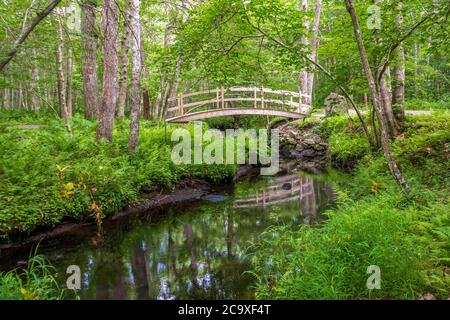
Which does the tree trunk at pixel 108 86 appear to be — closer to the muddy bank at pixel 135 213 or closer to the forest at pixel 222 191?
the forest at pixel 222 191

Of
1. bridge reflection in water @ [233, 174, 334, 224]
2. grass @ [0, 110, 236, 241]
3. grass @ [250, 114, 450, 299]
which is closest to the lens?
grass @ [250, 114, 450, 299]

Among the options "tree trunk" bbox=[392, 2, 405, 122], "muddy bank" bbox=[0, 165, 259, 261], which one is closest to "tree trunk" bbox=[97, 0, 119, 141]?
"muddy bank" bbox=[0, 165, 259, 261]

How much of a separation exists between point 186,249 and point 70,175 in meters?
3.22

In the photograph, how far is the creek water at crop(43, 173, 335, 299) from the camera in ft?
16.9

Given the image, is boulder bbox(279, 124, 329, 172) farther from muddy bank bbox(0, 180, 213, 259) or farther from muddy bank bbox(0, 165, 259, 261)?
muddy bank bbox(0, 180, 213, 259)

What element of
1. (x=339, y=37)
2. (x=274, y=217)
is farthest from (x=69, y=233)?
(x=339, y=37)

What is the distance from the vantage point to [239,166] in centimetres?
1400

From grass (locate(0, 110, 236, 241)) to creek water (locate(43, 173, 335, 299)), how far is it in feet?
2.32

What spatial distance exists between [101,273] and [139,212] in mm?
3130

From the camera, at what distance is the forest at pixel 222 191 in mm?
4367

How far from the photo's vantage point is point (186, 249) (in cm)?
668

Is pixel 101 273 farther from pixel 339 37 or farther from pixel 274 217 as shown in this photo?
pixel 339 37

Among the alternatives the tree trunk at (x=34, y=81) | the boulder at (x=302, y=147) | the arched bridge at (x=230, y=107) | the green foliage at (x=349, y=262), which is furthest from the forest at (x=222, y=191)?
the arched bridge at (x=230, y=107)

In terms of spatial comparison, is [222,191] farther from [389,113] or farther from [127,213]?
[389,113]
